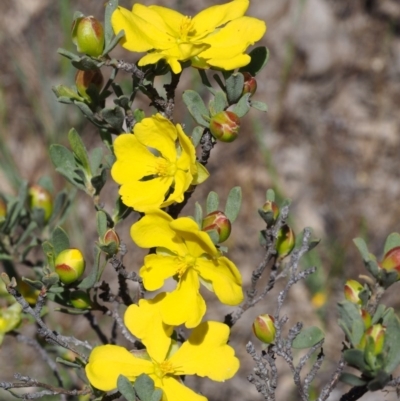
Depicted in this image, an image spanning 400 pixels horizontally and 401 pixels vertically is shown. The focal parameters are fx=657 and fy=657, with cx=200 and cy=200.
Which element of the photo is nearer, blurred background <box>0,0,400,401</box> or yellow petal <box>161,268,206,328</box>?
yellow petal <box>161,268,206,328</box>

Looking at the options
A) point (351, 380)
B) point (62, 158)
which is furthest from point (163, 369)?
point (62, 158)

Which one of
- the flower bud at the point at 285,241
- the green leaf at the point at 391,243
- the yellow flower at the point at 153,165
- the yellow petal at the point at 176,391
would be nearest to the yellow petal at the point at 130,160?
the yellow flower at the point at 153,165

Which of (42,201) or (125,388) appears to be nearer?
(125,388)

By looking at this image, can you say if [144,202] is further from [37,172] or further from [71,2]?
[71,2]

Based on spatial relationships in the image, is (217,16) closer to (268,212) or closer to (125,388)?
(268,212)

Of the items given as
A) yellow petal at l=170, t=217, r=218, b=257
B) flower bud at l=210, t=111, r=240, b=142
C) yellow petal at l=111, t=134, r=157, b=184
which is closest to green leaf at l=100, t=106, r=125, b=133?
yellow petal at l=111, t=134, r=157, b=184

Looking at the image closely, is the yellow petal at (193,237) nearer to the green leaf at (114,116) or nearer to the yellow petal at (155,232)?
the yellow petal at (155,232)

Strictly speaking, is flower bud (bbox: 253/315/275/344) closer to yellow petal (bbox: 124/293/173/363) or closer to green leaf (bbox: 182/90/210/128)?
yellow petal (bbox: 124/293/173/363)
